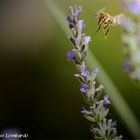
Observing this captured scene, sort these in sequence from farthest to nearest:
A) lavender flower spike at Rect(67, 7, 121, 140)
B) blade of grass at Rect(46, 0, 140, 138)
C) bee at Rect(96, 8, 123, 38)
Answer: bee at Rect(96, 8, 123, 38), blade of grass at Rect(46, 0, 140, 138), lavender flower spike at Rect(67, 7, 121, 140)

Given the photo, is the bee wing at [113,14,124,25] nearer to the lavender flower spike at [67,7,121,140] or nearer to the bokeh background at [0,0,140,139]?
the bokeh background at [0,0,140,139]

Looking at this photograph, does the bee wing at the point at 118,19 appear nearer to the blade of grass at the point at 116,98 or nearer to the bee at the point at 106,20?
the bee at the point at 106,20

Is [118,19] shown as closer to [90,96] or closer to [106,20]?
[106,20]

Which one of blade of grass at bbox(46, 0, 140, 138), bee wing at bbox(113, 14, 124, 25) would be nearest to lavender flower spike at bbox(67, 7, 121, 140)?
blade of grass at bbox(46, 0, 140, 138)

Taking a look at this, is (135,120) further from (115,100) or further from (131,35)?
(131,35)

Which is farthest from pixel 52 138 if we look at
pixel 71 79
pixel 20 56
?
pixel 20 56

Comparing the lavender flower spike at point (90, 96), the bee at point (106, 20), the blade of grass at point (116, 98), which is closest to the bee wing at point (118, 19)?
the bee at point (106, 20)

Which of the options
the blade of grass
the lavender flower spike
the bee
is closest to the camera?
the lavender flower spike
